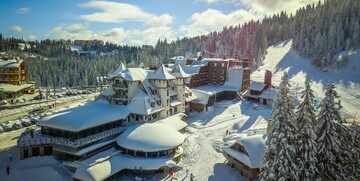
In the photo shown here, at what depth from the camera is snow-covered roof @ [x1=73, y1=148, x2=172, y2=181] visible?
36.5 meters

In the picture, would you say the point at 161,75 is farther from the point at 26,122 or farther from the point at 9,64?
the point at 9,64

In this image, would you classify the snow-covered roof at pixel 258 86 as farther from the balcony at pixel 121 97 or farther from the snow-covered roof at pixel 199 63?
the balcony at pixel 121 97

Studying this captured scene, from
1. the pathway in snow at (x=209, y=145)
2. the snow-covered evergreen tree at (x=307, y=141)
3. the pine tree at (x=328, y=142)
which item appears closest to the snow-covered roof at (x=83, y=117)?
the pathway in snow at (x=209, y=145)

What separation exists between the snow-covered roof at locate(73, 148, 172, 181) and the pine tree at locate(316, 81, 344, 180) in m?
22.2

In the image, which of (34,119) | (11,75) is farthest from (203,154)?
(11,75)

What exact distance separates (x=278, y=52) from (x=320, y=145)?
144m

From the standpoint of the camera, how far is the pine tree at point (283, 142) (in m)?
25.0

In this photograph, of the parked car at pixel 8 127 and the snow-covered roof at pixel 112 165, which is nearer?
the snow-covered roof at pixel 112 165

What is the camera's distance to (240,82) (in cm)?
9044

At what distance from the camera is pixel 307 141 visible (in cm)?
2519

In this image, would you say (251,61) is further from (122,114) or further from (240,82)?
(122,114)

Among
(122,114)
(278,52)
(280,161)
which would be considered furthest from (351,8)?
(280,161)

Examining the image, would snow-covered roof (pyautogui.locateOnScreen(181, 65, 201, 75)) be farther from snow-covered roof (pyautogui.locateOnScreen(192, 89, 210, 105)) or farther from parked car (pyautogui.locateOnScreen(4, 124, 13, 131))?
parked car (pyautogui.locateOnScreen(4, 124, 13, 131))

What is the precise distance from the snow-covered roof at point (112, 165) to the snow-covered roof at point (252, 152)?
1014 cm
